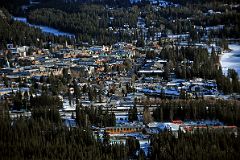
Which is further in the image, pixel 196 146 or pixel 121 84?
pixel 121 84

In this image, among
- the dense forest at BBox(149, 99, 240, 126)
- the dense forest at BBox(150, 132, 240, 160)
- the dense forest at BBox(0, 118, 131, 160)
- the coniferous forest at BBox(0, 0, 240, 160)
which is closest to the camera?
the dense forest at BBox(150, 132, 240, 160)

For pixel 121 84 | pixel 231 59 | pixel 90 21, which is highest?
pixel 90 21

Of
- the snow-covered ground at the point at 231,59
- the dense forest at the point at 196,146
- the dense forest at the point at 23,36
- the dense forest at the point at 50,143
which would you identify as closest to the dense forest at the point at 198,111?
the dense forest at the point at 196,146

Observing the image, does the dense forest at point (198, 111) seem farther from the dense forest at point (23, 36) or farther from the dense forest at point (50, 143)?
the dense forest at point (23, 36)

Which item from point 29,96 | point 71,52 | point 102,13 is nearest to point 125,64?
point 71,52

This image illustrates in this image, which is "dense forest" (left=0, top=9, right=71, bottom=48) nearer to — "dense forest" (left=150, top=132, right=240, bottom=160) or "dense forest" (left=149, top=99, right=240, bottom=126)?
"dense forest" (left=149, top=99, right=240, bottom=126)

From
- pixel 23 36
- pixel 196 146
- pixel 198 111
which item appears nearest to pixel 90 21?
pixel 23 36

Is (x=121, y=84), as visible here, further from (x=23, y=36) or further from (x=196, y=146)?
(x=23, y=36)

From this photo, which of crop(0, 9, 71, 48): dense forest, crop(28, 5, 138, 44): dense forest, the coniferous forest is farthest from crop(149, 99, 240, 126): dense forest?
crop(0, 9, 71, 48): dense forest

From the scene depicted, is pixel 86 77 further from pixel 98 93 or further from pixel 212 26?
pixel 212 26
